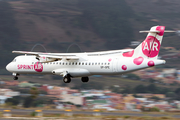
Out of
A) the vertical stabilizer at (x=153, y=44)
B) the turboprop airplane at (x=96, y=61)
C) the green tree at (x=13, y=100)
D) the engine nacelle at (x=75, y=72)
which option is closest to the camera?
the vertical stabilizer at (x=153, y=44)

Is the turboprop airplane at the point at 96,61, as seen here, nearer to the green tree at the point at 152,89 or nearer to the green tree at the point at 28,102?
the green tree at the point at 28,102

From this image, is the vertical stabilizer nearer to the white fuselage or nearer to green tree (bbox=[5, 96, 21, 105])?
the white fuselage

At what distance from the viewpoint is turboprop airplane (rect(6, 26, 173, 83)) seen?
35156 mm

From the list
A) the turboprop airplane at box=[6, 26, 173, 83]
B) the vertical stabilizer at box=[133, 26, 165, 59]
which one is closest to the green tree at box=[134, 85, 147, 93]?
the turboprop airplane at box=[6, 26, 173, 83]

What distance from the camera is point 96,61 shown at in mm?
37656

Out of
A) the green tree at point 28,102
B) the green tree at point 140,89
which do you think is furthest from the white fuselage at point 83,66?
the green tree at point 140,89

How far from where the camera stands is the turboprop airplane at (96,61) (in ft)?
115

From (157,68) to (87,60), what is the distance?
158 meters

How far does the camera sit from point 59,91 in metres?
122

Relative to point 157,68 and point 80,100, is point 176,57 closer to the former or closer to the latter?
point 157,68

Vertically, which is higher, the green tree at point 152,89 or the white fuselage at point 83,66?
the green tree at point 152,89

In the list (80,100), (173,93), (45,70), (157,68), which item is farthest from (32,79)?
(45,70)

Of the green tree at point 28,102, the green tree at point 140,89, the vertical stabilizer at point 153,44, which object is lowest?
the green tree at point 28,102

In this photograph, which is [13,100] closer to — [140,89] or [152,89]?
[140,89]
